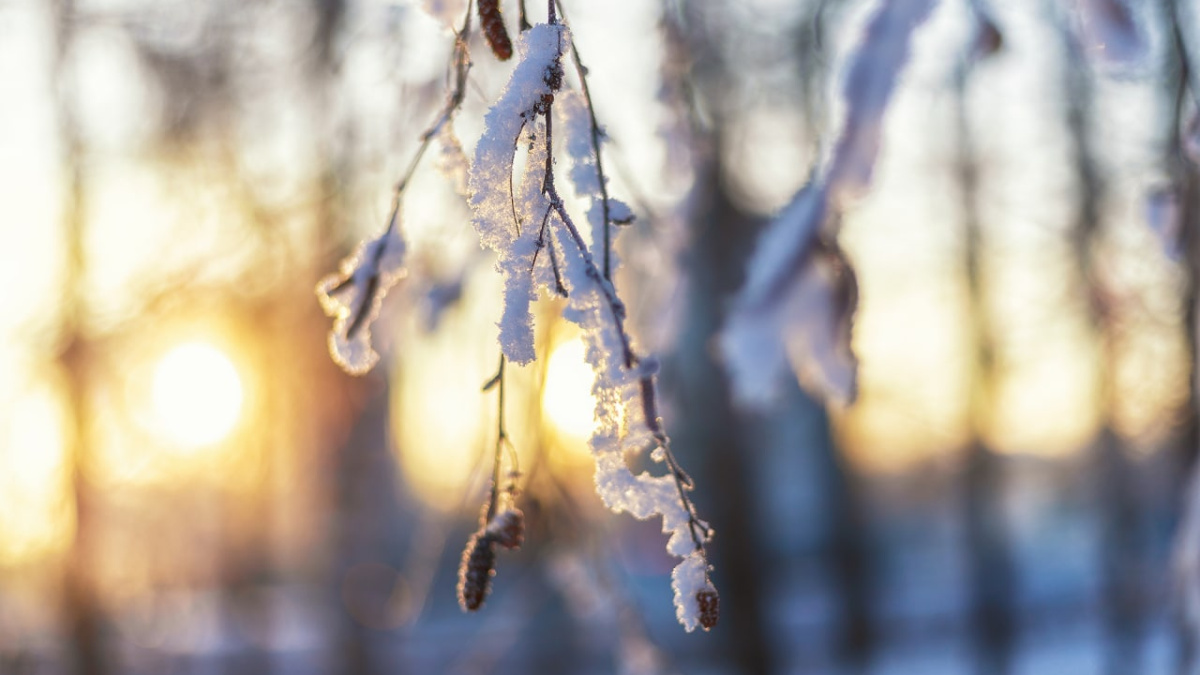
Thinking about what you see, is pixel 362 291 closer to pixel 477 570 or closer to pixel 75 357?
pixel 477 570

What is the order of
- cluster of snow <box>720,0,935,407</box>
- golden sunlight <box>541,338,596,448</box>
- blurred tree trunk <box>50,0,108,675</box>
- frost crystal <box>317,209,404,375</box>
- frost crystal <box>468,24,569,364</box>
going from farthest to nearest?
blurred tree trunk <box>50,0,108,675</box>
golden sunlight <box>541,338,596,448</box>
cluster of snow <box>720,0,935,407</box>
frost crystal <box>317,209,404,375</box>
frost crystal <box>468,24,569,364</box>

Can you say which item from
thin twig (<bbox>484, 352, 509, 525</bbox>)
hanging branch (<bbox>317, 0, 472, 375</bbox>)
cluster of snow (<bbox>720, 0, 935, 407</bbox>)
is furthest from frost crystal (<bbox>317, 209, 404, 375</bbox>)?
cluster of snow (<bbox>720, 0, 935, 407</bbox>)

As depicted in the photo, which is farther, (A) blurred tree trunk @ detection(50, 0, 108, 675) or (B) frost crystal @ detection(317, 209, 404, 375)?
(A) blurred tree trunk @ detection(50, 0, 108, 675)

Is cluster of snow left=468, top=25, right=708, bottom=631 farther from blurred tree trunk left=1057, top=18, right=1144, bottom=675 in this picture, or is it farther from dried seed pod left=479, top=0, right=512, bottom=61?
blurred tree trunk left=1057, top=18, right=1144, bottom=675

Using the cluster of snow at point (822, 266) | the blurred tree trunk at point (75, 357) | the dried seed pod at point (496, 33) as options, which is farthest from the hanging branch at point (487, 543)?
the blurred tree trunk at point (75, 357)

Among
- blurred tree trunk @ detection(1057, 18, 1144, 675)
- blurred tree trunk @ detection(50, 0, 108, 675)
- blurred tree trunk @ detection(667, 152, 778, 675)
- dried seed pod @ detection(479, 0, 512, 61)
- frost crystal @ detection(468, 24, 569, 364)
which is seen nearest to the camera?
frost crystal @ detection(468, 24, 569, 364)
